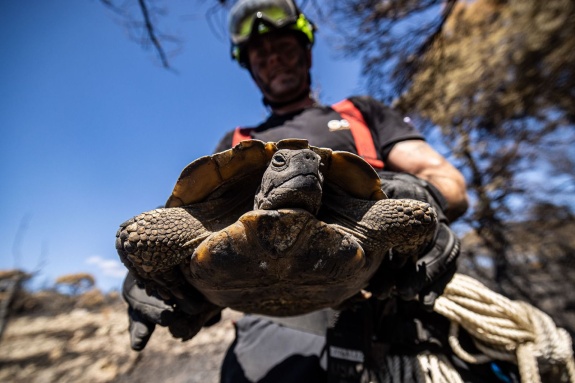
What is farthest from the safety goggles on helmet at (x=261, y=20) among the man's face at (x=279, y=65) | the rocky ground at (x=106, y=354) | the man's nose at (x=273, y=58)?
the rocky ground at (x=106, y=354)

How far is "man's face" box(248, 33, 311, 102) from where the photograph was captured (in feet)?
7.04

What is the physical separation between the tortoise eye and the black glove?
37cm

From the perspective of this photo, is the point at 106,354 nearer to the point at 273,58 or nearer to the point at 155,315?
the point at 155,315

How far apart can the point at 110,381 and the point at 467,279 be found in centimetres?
356

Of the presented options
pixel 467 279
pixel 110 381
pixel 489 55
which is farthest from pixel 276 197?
pixel 489 55

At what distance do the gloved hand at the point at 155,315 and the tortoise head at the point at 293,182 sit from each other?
53 cm

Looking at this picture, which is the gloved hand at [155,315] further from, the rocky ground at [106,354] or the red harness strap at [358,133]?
the rocky ground at [106,354]

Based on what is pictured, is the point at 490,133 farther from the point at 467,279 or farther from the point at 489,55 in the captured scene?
the point at 467,279

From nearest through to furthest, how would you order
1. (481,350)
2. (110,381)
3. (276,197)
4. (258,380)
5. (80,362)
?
(276,197) → (481,350) → (258,380) → (110,381) → (80,362)

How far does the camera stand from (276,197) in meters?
0.77

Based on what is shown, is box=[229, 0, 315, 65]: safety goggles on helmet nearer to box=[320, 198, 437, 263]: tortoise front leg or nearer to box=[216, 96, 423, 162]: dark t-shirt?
box=[216, 96, 423, 162]: dark t-shirt

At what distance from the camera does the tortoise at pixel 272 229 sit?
761 millimetres

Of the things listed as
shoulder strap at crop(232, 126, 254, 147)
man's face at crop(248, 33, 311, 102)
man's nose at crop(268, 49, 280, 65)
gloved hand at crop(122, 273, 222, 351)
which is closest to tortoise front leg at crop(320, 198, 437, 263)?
gloved hand at crop(122, 273, 222, 351)

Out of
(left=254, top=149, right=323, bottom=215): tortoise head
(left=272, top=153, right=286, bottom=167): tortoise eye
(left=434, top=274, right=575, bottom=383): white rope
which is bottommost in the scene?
(left=434, top=274, right=575, bottom=383): white rope
